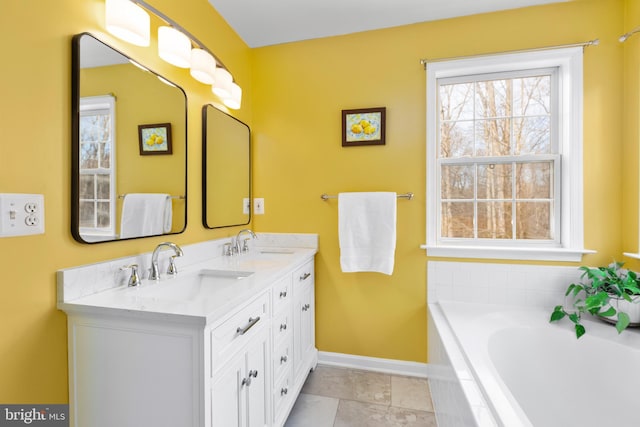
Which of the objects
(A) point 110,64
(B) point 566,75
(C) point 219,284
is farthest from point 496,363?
(A) point 110,64

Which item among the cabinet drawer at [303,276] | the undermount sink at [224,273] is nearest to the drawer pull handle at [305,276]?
the cabinet drawer at [303,276]

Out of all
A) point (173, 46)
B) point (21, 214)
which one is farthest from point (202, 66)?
point (21, 214)

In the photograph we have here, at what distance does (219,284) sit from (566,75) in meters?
2.35

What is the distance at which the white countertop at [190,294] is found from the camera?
849 millimetres

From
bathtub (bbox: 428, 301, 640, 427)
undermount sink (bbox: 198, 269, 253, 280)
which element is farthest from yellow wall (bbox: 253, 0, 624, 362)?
undermount sink (bbox: 198, 269, 253, 280)

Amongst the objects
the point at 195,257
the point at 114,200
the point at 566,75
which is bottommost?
the point at 195,257

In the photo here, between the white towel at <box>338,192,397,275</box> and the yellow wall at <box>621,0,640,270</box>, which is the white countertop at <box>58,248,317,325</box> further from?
the yellow wall at <box>621,0,640,270</box>

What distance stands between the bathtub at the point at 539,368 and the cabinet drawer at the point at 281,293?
32.1 inches

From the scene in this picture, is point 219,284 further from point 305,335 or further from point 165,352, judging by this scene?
point 305,335

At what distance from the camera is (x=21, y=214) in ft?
2.73

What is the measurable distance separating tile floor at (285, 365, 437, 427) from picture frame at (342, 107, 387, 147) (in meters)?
1.59

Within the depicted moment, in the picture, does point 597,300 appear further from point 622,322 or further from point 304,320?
point 304,320

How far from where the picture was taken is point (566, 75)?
1740 millimetres

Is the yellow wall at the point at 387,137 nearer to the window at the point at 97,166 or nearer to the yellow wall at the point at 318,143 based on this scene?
the yellow wall at the point at 318,143
